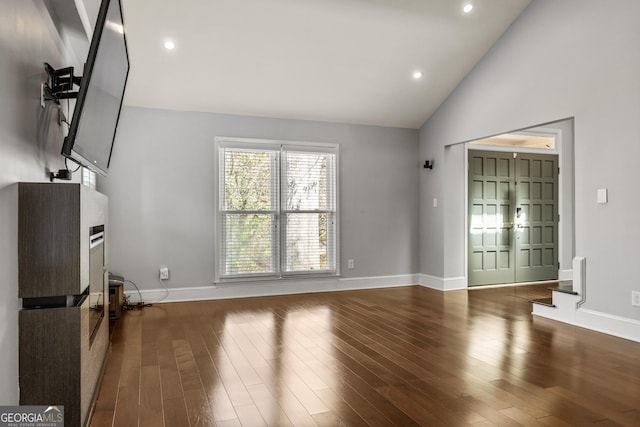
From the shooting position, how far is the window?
5520 mm

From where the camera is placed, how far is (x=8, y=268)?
1756 millimetres

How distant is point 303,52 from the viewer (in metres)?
4.78

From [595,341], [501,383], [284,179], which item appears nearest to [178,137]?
[284,179]

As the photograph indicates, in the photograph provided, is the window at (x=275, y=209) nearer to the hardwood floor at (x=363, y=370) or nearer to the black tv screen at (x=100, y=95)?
the hardwood floor at (x=363, y=370)

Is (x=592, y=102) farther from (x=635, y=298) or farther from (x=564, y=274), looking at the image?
(x=564, y=274)

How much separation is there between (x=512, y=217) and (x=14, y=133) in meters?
6.55

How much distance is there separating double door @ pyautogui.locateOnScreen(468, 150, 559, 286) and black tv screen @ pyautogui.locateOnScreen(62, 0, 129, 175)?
5071 mm

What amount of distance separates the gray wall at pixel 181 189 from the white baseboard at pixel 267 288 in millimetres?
98

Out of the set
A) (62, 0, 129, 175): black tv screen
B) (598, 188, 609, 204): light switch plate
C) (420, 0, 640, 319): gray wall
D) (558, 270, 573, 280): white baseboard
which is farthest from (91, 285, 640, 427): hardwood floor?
(558, 270, 573, 280): white baseboard

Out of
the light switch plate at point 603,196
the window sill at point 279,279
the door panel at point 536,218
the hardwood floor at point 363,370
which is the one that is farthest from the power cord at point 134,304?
the door panel at point 536,218

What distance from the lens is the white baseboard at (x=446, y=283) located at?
605 cm

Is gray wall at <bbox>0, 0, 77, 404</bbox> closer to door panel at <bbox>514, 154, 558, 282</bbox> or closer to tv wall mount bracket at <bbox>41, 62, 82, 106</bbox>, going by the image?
tv wall mount bracket at <bbox>41, 62, 82, 106</bbox>

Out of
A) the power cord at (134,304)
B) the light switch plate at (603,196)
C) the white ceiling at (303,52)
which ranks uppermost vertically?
the white ceiling at (303,52)

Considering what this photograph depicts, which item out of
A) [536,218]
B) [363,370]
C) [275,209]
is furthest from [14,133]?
[536,218]
